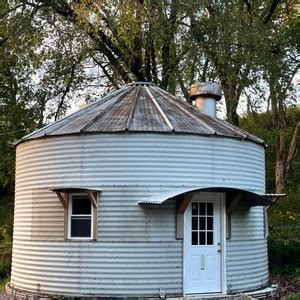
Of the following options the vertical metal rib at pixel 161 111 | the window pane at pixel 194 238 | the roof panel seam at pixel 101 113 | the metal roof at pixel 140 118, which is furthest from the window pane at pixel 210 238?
the roof panel seam at pixel 101 113

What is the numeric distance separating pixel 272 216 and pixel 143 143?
14.5 m

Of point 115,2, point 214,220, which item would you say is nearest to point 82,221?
point 214,220

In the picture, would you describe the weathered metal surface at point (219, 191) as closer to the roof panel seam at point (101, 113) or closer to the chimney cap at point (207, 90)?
the roof panel seam at point (101, 113)

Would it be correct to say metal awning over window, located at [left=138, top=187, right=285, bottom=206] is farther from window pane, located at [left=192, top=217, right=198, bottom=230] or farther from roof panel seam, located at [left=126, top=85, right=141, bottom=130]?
roof panel seam, located at [left=126, top=85, right=141, bottom=130]

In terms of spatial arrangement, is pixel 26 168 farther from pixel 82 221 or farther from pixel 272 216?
pixel 272 216

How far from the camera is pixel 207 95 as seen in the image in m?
14.9

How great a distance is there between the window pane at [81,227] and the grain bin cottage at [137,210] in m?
0.02

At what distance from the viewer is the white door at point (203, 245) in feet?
38.4

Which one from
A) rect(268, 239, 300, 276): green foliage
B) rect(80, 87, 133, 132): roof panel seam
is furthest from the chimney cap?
rect(268, 239, 300, 276): green foliage

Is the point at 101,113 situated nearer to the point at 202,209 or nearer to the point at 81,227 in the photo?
the point at 81,227

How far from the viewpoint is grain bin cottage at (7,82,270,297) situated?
11.5 m

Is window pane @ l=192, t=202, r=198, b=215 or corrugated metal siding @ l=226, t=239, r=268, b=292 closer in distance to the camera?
window pane @ l=192, t=202, r=198, b=215

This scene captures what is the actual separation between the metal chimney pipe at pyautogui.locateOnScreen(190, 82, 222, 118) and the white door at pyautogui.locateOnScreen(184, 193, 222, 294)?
11.3 feet

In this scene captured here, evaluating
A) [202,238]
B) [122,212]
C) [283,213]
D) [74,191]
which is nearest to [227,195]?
[202,238]
